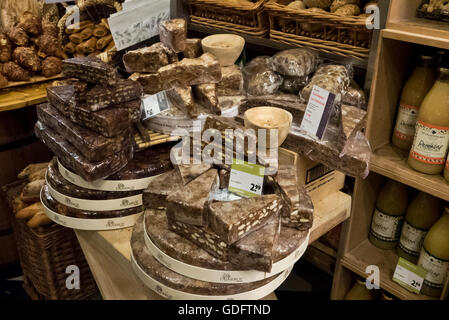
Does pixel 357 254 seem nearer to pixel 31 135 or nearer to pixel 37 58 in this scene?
pixel 31 135

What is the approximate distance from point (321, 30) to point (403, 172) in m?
0.67

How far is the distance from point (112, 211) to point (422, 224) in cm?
125

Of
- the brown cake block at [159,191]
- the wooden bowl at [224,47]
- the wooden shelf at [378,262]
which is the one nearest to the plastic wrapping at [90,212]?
the brown cake block at [159,191]

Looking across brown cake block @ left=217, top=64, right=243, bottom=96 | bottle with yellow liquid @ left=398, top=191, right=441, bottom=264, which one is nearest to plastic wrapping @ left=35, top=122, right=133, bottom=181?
brown cake block @ left=217, top=64, right=243, bottom=96

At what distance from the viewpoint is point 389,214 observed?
1.82 metres

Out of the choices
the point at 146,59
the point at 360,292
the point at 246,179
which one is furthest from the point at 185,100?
the point at 360,292

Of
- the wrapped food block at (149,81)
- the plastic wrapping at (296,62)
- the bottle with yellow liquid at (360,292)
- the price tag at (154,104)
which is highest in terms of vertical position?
the plastic wrapping at (296,62)

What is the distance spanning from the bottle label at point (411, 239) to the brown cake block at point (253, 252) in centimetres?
92

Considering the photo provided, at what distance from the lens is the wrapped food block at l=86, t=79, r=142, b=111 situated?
4.38 ft

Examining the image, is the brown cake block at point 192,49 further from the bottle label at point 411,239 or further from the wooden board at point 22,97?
the bottle label at point 411,239

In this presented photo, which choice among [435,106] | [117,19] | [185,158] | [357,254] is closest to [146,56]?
[117,19]

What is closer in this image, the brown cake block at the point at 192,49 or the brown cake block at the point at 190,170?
the brown cake block at the point at 190,170

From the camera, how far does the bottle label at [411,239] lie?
5.59ft

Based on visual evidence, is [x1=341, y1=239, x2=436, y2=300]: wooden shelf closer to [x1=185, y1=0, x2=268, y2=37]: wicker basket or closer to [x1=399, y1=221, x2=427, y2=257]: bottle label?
[x1=399, y1=221, x2=427, y2=257]: bottle label
